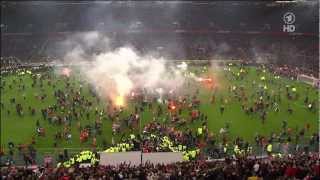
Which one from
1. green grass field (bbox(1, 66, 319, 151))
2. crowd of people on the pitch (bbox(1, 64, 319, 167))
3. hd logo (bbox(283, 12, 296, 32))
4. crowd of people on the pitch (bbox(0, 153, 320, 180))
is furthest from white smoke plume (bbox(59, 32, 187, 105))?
crowd of people on the pitch (bbox(0, 153, 320, 180))

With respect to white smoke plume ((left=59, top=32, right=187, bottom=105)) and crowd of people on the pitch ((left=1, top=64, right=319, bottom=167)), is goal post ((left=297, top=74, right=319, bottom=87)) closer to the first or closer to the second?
crowd of people on the pitch ((left=1, top=64, right=319, bottom=167))

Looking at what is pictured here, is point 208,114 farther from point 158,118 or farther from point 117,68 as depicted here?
point 117,68

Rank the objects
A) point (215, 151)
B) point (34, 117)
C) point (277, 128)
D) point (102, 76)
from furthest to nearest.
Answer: point (102, 76), point (34, 117), point (277, 128), point (215, 151)

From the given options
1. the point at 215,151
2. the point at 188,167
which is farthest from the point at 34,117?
the point at 188,167

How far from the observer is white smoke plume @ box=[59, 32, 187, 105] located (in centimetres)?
3806

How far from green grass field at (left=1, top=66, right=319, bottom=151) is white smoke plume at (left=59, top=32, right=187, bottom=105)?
1.65m

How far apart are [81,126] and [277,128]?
1040 centimetres

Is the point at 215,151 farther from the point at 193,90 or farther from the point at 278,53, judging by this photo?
the point at 278,53

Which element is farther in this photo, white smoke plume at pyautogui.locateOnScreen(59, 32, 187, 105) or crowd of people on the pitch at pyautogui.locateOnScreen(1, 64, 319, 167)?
white smoke plume at pyautogui.locateOnScreen(59, 32, 187, 105)

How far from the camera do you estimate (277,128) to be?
31.2 metres

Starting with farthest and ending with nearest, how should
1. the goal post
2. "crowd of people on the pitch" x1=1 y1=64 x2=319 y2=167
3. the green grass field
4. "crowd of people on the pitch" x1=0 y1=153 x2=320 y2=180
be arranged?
1. the goal post
2. the green grass field
3. "crowd of people on the pitch" x1=1 y1=64 x2=319 y2=167
4. "crowd of people on the pitch" x1=0 y1=153 x2=320 y2=180

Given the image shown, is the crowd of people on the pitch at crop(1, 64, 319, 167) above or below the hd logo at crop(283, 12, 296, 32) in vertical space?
below

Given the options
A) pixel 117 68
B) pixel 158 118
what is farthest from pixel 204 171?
pixel 117 68

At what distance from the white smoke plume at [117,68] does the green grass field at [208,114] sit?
165cm
